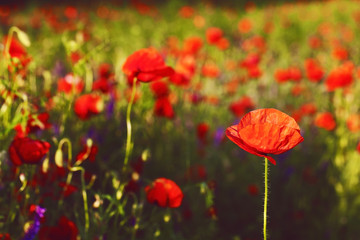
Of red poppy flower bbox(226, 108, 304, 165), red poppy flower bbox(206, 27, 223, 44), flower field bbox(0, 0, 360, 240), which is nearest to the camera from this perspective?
red poppy flower bbox(226, 108, 304, 165)

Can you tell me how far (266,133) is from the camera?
32.4 inches

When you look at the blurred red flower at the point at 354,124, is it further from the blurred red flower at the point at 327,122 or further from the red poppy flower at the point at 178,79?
the red poppy flower at the point at 178,79

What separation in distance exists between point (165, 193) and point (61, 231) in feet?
0.98

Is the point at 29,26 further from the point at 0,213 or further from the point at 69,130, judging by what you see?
the point at 0,213

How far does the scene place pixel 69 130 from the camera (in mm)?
1895

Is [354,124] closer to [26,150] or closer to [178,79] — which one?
[178,79]

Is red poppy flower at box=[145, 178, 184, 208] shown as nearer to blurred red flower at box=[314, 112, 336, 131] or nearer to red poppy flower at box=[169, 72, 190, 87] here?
red poppy flower at box=[169, 72, 190, 87]

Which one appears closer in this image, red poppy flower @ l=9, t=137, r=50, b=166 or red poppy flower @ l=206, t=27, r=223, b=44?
red poppy flower @ l=9, t=137, r=50, b=166

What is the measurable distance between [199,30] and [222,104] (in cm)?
273

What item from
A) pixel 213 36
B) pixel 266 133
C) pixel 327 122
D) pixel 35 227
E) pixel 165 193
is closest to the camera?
pixel 266 133

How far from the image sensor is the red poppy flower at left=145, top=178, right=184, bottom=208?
1.12m

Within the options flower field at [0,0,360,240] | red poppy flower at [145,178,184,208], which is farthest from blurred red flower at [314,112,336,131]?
red poppy flower at [145,178,184,208]

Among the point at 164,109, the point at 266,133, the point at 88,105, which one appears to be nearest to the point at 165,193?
the point at 266,133

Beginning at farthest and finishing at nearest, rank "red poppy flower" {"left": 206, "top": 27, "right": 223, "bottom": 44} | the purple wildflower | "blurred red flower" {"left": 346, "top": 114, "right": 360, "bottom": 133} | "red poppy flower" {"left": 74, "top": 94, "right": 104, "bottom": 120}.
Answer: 1. "red poppy flower" {"left": 206, "top": 27, "right": 223, "bottom": 44}
2. "blurred red flower" {"left": 346, "top": 114, "right": 360, "bottom": 133}
3. "red poppy flower" {"left": 74, "top": 94, "right": 104, "bottom": 120}
4. the purple wildflower
